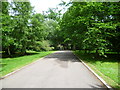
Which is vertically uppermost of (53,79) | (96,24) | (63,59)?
(96,24)

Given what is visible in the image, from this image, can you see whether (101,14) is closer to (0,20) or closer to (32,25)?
(0,20)

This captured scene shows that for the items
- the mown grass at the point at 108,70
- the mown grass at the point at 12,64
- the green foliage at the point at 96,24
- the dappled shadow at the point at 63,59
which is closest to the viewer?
the mown grass at the point at 108,70

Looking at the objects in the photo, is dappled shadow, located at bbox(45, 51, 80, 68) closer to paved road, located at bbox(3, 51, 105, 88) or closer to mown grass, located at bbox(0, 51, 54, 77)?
paved road, located at bbox(3, 51, 105, 88)

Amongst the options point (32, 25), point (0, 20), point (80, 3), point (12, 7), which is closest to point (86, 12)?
point (80, 3)

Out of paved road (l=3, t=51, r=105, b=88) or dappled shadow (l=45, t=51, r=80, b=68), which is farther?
dappled shadow (l=45, t=51, r=80, b=68)

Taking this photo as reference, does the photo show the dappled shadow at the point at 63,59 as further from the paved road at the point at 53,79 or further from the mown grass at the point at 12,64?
the mown grass at the point at 12,64

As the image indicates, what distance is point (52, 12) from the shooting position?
19.4m

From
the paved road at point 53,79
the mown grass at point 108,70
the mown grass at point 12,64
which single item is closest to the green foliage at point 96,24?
the mown grass at point 108,70

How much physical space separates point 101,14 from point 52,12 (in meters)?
8.92

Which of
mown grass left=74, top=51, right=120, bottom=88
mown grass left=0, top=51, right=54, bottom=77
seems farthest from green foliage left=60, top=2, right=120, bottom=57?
mown grass left=0, top=51, right=54, bottom=77

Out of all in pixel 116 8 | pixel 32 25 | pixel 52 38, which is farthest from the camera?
pixel 52 38

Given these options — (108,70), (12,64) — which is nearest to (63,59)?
(12,64)

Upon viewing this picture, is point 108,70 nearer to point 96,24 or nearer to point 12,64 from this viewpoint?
point 96,24

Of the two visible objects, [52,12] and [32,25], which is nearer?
[52,12]
